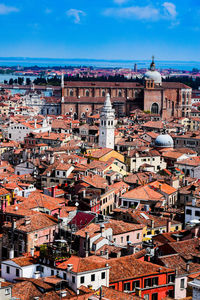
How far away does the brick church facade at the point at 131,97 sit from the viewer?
7781 centimetres

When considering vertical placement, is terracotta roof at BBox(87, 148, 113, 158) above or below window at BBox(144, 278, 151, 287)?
below

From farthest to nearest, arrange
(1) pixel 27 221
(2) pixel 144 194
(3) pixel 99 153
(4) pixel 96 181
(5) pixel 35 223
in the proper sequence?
(3) pixel 99 153 → (4) pixel 96 181 → (2) pixel 144 194 → (5) pixel 35 223 → (1) pixel 27 221

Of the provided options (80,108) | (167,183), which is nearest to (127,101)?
(80,108)

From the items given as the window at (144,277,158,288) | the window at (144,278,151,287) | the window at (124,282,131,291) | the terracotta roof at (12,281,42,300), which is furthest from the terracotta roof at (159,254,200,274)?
the terracotta roof at (12,281,42,300)

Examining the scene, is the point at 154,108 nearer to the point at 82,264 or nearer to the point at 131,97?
the point at 131,97

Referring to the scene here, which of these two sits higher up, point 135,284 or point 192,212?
point 135,284

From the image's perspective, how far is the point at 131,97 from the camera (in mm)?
83875

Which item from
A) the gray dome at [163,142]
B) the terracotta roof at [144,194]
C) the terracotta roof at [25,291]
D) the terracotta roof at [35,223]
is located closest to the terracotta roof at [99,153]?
the gray dome at [163,142]

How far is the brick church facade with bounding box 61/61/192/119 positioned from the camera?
7781 cm

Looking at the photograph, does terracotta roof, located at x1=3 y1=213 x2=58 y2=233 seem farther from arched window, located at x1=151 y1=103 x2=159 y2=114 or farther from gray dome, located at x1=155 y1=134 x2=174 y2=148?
arched window, located at x1=151 y1=103 x2=159 y2=114

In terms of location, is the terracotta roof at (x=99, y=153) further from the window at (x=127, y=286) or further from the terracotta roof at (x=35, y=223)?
the window at (x=127, y=286)

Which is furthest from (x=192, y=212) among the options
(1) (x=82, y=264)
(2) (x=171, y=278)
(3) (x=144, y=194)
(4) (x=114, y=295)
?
(4) (x=114, y=295)

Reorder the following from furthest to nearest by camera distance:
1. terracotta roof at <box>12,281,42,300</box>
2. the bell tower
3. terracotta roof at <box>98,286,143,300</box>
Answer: the bell tower, terracotta roof at <box>12,281,42,300</box>, terracotta roof at <box>98,286,143,300</box>

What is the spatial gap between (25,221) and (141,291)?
5.20m
